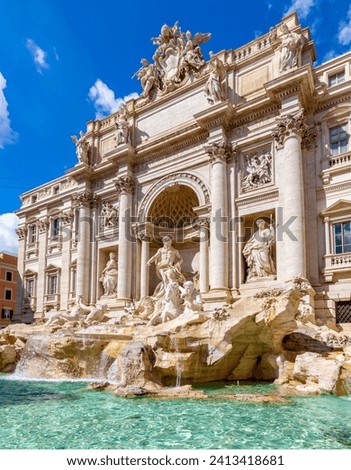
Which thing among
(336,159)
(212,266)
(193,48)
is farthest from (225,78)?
(212,266)

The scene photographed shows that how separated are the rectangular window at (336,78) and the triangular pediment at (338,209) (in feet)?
17.9

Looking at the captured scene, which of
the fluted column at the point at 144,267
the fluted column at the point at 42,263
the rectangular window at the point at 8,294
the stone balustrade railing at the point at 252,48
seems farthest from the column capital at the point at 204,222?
the rectangular window at the point at 8,294

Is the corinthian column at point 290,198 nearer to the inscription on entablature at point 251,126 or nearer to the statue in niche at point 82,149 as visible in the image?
the inscription on entablature at point 251,126

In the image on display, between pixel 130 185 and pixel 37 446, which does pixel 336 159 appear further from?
pixel 37 446

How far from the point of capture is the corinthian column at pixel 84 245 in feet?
79.3

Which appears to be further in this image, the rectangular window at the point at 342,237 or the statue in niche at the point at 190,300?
the rectangular window at the point at 342,237

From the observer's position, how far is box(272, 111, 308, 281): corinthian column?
16016 millimetres

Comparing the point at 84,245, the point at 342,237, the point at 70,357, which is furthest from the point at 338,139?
the point at 84,245

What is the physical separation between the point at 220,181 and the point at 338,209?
5.43 m

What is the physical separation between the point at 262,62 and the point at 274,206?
737 centimetres

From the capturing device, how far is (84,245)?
24656 millimetres

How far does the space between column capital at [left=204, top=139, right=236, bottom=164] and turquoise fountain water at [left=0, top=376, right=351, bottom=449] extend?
481 inches

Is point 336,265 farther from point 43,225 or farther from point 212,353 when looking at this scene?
point 43,225
